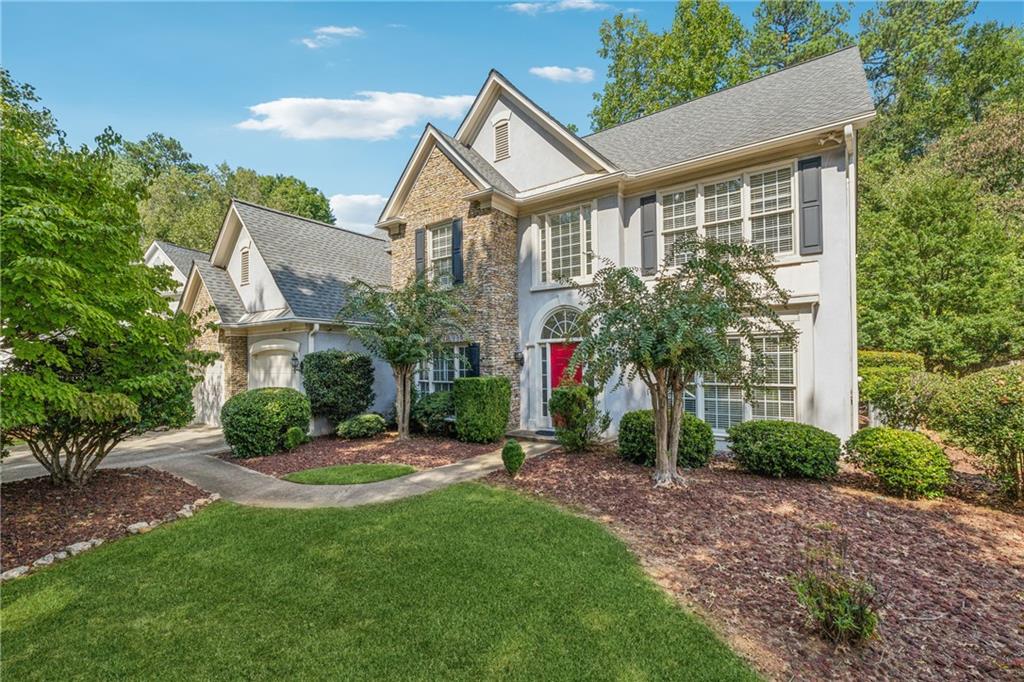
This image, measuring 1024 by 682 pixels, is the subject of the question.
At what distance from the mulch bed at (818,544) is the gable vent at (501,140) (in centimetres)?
931

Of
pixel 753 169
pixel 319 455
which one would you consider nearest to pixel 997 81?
pixel 753 169

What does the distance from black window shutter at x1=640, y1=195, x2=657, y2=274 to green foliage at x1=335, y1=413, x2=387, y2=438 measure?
7909mm

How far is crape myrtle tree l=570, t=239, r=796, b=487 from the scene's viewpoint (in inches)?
240

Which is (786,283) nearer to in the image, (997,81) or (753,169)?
(753,169)

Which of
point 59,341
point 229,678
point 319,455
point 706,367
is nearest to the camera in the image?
point 229,678

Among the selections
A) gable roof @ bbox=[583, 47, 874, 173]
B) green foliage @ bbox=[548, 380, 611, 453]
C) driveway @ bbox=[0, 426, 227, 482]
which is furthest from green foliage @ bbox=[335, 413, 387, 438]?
gable roof @ bbox=[583, 47, 874, 173]

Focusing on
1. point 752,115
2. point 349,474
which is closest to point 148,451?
point 349,474

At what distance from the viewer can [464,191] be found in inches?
469

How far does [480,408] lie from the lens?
10.7 meters

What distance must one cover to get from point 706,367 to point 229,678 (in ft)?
20.0

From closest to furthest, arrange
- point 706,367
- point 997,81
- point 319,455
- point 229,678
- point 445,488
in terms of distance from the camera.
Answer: point 229,678, point 706,367, point 445,488, point 319,455, point 997,81

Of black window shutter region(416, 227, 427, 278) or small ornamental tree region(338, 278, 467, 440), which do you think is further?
black window shutter region(416, 227, 427, 278)

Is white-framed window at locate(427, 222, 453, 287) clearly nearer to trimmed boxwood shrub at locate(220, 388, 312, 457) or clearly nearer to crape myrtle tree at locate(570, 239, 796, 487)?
trimmed boxwood shrub at locate(220, 388, 312, 457)

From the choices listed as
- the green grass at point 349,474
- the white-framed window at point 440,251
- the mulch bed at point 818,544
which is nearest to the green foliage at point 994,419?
the mulch bed at point 818,544
